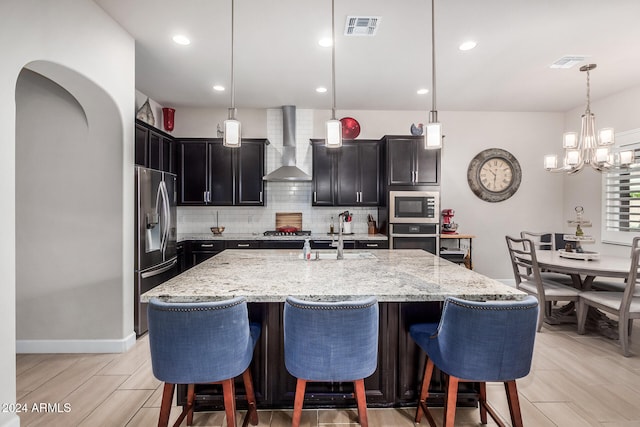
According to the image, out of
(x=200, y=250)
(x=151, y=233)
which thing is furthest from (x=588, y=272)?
(x=200, y=250)

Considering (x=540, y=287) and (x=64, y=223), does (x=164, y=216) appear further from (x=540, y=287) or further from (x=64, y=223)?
(x=540, y=287)

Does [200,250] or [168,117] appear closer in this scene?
[200,250]

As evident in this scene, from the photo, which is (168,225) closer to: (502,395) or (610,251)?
(502,395)

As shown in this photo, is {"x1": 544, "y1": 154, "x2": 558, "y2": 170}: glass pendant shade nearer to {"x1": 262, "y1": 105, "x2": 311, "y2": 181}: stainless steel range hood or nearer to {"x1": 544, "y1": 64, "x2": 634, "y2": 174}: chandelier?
{"x1": 544, "y1": 64, "x2": 634, "y2": 174}: chandelier

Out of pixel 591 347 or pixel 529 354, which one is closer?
pixel 529 354

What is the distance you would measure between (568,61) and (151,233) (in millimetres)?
4793

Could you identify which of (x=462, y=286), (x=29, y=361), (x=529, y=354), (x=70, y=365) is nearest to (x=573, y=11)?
(x=462, y=286)

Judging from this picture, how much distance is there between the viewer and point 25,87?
2.83 meters

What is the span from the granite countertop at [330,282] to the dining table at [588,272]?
149cm

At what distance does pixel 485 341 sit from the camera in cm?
153

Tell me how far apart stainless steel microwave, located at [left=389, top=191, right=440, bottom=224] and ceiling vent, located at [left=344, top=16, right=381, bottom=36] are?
2279 mm

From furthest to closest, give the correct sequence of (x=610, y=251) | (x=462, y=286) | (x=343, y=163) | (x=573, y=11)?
(x=343, y=163)
(x=610, y=251)
(x=573, y=11)
(x=462, y=286)

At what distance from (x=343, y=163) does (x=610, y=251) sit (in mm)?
3953

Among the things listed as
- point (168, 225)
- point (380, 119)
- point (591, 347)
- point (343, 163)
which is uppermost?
point (380, 119)
